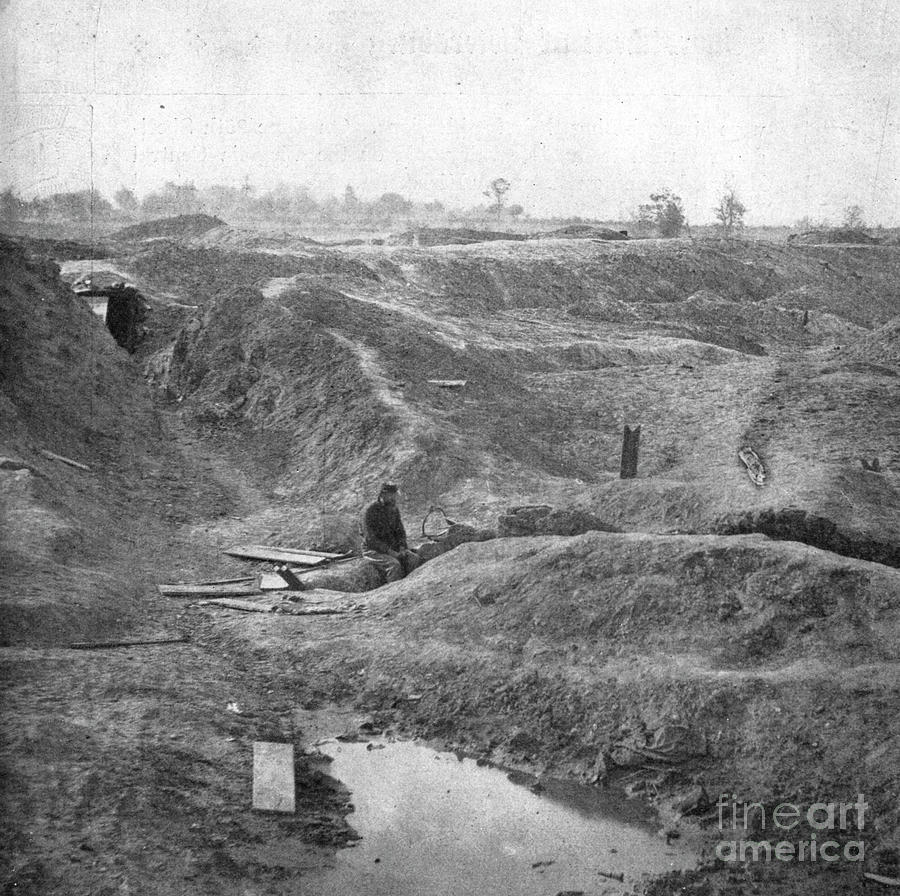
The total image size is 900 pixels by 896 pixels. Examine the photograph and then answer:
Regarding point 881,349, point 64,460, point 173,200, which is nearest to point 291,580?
point 64,460

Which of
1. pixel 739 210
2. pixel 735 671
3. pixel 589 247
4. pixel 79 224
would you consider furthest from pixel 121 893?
pixel 739 210

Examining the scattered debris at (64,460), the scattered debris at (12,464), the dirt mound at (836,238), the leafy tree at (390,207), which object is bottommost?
the scattered debris at (64,460)

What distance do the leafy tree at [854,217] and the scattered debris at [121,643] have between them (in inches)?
2709

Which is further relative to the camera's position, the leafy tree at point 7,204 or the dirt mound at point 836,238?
the dirt mound at point 836,238

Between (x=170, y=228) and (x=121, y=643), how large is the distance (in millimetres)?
34013

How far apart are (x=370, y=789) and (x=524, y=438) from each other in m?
10.6

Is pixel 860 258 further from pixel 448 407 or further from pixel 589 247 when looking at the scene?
pixel 448 407

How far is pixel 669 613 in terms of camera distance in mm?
8516

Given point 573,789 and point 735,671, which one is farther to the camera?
point 735,671

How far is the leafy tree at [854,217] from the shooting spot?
227 ft

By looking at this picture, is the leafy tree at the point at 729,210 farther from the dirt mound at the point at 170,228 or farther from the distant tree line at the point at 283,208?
the dirt mound at the point at 170,228

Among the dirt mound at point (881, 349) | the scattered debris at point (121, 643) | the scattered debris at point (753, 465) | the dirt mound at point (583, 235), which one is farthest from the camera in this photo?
the dirt mound at point (583, 235)

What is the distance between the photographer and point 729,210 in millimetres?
64250

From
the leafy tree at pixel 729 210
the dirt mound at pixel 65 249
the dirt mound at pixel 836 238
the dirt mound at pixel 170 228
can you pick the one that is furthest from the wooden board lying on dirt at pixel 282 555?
the leafy tree at pixel 729 210
